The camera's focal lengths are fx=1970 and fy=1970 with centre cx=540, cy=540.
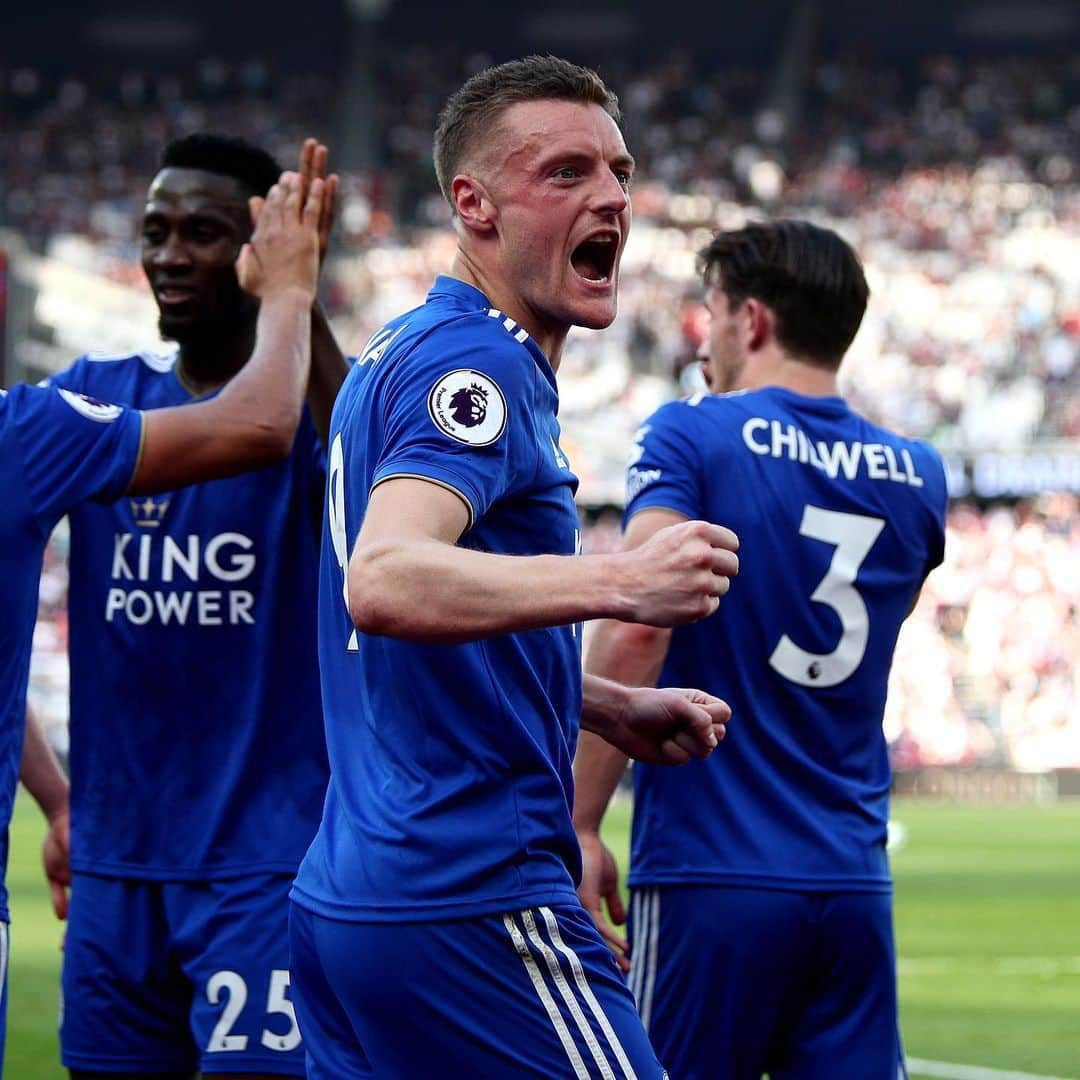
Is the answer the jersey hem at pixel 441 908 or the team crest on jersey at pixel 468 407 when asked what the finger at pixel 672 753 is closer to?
the jersey hem at pixel 441 908

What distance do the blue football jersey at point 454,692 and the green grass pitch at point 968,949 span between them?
515cm

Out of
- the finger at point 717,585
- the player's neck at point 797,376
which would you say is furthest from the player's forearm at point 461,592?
the player's neck at point 797,376

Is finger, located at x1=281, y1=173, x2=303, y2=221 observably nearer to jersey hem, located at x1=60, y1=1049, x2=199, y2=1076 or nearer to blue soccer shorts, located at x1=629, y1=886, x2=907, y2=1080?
blue soccer shorts, located at x1=629, y1=886, x2=907, y2=1080

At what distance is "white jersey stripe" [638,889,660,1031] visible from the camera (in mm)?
3980

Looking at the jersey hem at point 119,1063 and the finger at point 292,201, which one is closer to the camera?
the finger at point 292,201

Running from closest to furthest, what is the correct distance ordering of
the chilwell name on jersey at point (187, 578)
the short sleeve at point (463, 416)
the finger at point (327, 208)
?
the short sleeve at point (463, 416)
the finger at point (327, 208)
the chilwell name on jersey at point (187, 578)

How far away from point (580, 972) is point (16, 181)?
1423 inches

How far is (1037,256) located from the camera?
32375mm

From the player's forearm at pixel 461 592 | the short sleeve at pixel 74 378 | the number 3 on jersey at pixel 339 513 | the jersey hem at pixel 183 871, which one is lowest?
the jersey hem at pixel 183 871

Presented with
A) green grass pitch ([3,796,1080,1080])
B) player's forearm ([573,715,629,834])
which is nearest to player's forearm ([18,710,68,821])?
player's forearm ([573,715,629,834])

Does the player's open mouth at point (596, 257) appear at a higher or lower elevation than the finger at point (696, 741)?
higher

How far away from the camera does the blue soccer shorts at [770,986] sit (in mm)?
3887

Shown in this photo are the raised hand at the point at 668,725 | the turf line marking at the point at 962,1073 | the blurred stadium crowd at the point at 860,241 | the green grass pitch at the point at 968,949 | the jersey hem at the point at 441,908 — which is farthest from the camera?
the blurred stadium crowd at the point at 860,241

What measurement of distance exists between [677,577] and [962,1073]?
19.1 ft
